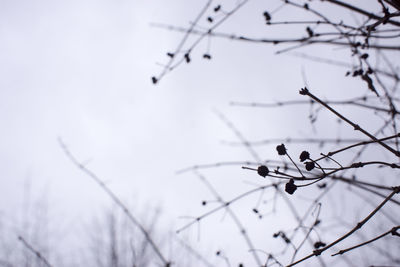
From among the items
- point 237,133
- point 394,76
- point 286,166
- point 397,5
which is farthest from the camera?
point 237,133

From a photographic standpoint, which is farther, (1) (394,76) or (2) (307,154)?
(1) (394,76)

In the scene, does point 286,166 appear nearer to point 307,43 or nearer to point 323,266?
point 307,43

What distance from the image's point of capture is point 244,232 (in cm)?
189

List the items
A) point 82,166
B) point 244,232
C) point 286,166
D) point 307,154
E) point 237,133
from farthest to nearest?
point 237,133, point 244,232, point 286,166, point 82,166, point 307,154

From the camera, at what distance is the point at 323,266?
2152 millimetres

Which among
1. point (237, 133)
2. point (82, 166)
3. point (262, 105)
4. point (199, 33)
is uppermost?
point (199, 33)

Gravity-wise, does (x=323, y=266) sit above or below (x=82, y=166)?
below

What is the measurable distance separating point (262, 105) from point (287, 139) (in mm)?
362

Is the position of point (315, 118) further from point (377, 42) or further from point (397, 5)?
point (397, 5)

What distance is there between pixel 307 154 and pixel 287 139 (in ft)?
4.11

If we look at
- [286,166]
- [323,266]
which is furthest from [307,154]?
[323,266]

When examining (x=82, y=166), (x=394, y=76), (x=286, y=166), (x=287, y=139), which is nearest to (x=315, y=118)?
(x=287, y=139)

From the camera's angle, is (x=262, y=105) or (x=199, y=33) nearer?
(x=199, y=33)

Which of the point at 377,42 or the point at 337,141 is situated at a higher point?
the point at 377,42
